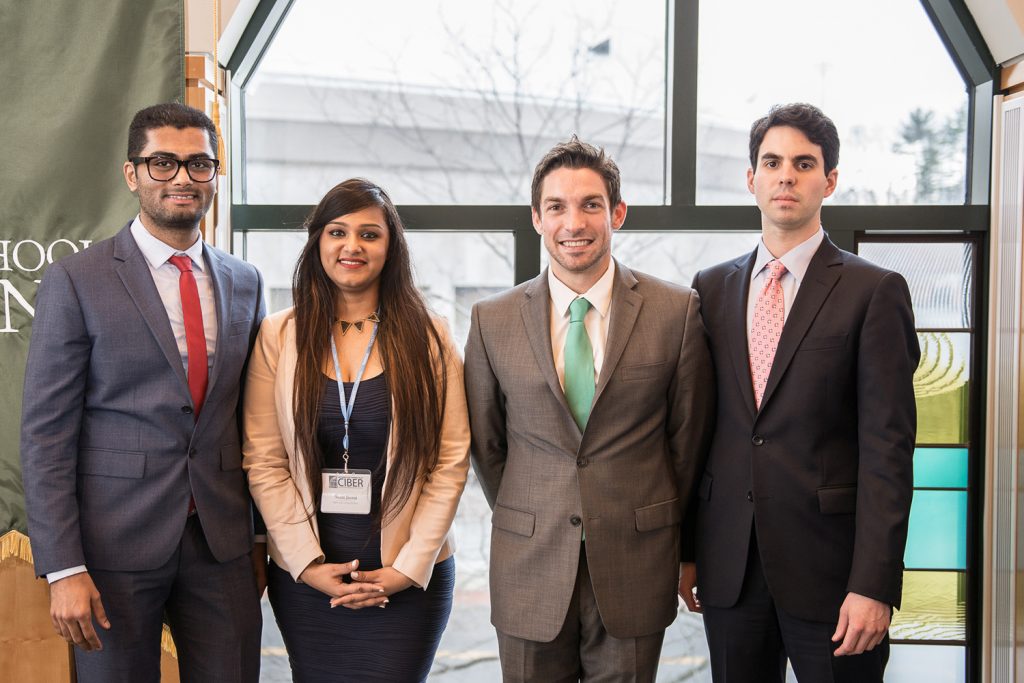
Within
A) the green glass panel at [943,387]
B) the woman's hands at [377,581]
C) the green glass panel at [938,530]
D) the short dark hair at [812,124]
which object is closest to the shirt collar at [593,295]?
the short dark hair at [812,124]

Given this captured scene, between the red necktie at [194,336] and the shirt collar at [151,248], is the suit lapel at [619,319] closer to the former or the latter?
the red necktie at [194,336]

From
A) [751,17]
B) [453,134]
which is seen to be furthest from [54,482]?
[751,17]

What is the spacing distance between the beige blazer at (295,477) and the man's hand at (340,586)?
35 millimetres

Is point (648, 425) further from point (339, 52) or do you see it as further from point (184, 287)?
point (339, 52)

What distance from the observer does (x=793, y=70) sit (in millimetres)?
3285

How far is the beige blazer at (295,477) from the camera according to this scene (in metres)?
2.23

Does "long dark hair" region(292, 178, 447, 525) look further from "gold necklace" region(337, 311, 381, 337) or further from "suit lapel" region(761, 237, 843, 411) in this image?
"suit lapel" region(761, 237, 843, 411)

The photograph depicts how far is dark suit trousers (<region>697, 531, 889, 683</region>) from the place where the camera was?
6.82 ft

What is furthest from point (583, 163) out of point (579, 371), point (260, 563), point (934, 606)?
point (934, 606)

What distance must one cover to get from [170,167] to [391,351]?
2.46ft

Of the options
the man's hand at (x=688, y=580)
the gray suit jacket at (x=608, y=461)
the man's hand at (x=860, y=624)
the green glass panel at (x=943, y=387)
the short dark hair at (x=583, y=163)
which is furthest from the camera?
the green glass panel at (x=943, y=387)

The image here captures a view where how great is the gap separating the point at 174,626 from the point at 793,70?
294 cm

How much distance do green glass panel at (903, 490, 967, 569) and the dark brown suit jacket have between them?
131cm

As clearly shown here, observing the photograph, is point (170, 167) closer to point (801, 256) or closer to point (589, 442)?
point (589, 442)
